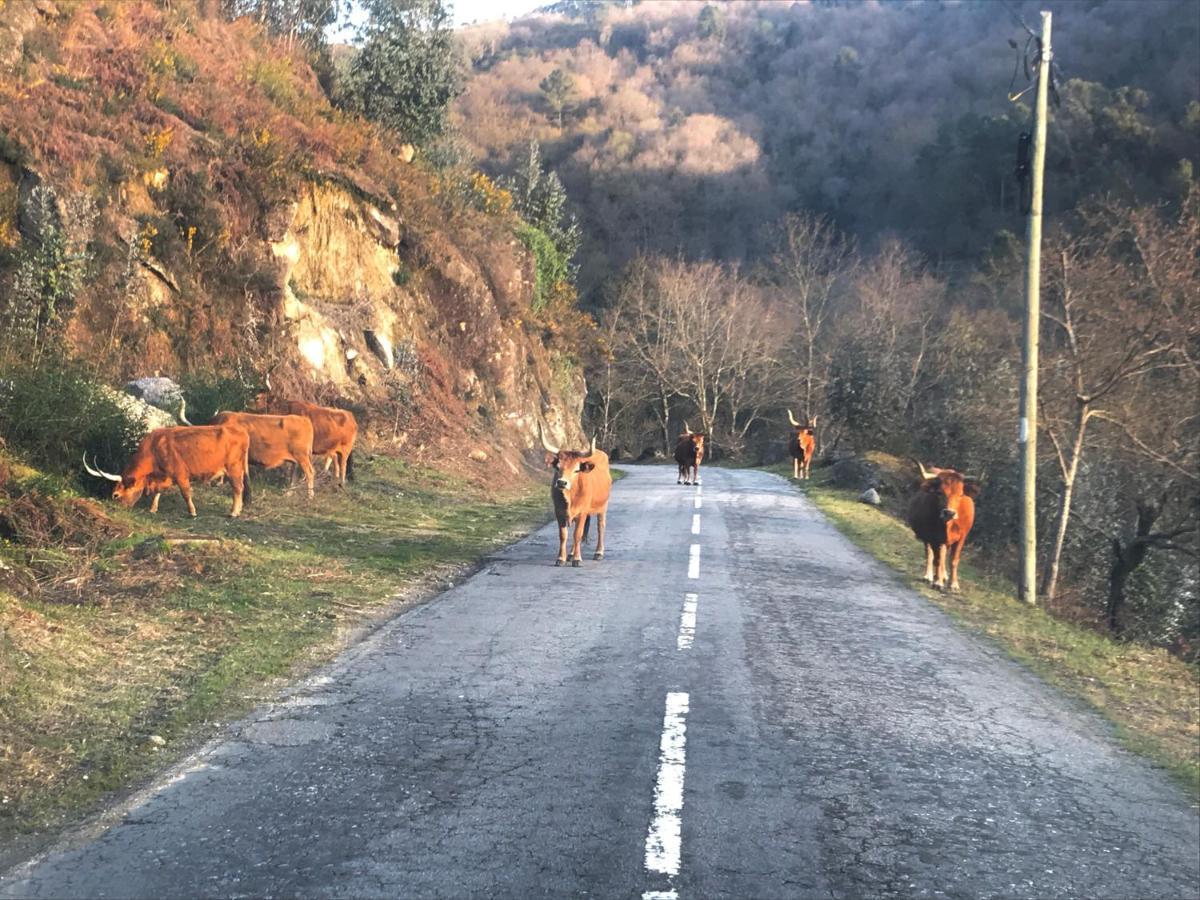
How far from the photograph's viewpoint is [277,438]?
687 inches

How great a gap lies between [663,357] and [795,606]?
48.0 metres

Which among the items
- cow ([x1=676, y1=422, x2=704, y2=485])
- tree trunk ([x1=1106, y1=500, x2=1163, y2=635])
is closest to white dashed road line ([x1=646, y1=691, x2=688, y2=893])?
tree trunk ([x1=1106, y1=500, x2=1163, y2=635])

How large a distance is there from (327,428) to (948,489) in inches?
411

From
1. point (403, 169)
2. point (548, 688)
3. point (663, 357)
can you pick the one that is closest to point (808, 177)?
point (663, 357)

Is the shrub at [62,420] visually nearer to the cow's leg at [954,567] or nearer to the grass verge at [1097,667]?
the grass verge at [1097,667]

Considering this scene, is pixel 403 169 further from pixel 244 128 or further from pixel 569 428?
pixel 569 428

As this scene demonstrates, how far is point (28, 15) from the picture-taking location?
21469mm

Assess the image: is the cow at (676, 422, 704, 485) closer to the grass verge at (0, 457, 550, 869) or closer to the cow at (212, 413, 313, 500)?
the grass verge at (0, 457, 550, 869)

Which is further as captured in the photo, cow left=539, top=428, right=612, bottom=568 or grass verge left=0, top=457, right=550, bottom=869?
cow left=539, top=428, right=612, bottom=568

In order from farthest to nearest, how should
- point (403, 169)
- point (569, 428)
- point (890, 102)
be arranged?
1. point (890, 102)
2. point (569, 428)
3. point (403, 169)

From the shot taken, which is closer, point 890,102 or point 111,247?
point 111,247

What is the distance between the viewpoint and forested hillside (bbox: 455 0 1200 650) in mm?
21469

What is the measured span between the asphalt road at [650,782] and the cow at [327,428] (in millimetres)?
9304

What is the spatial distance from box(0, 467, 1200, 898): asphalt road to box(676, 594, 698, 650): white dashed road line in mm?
52
